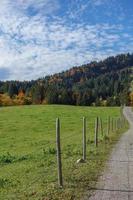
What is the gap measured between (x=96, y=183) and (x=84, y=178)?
30.6 inches

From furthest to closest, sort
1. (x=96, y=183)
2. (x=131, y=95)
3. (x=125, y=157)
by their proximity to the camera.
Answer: (x=131, y=95)
(x=125, y=157)
(x=96, y=183)

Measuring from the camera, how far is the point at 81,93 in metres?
190

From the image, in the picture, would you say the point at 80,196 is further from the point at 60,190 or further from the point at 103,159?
the point at 103,159

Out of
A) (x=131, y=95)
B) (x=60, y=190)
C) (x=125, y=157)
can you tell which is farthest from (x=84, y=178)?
(x=131, y=95)

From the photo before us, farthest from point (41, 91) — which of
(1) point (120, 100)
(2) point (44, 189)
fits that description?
(2) point (44, 189)

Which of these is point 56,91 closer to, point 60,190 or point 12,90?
point 12,90

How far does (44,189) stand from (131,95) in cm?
15679

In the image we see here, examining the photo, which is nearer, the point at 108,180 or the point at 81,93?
the point at 108,180

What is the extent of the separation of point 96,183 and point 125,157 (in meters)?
8.18

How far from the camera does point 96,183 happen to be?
47.8 ft

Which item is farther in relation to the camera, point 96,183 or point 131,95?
point 131,95

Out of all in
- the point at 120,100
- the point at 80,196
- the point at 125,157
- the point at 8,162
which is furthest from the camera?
the point at 120,100

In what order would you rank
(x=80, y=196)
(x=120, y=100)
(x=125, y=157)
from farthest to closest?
(x=120, y=100), (x=125, y=157), (x=80, y=196)

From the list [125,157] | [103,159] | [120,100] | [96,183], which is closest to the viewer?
[96,183]
